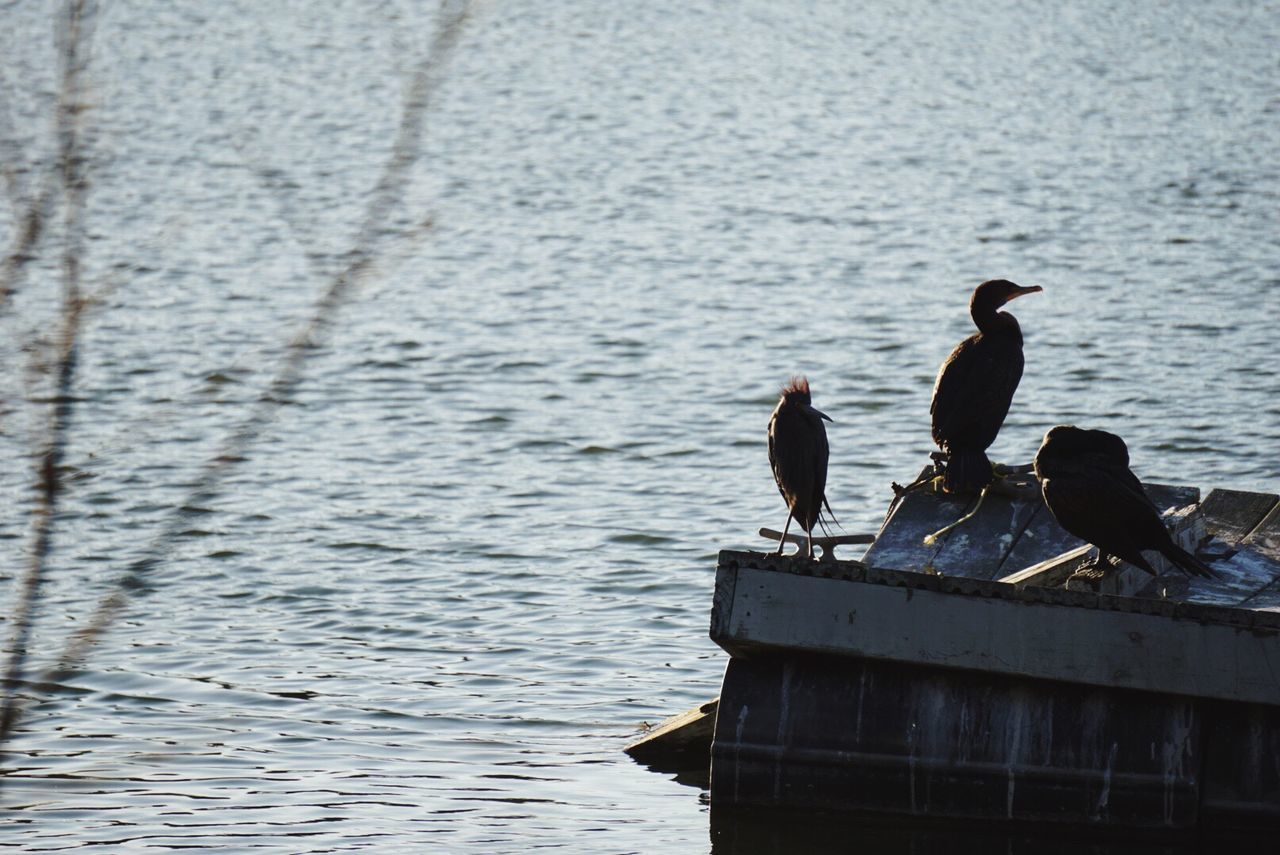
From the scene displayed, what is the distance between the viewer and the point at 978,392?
22.8 feet

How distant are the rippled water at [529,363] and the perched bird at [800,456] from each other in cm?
Answer: 123

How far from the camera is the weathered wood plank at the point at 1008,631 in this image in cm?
531

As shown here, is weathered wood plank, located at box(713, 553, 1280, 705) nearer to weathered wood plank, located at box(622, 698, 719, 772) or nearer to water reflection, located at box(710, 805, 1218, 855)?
water reflection, located at box(710, 805, 1218, 855)

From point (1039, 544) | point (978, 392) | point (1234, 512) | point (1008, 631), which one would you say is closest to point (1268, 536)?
point (1234, 512)

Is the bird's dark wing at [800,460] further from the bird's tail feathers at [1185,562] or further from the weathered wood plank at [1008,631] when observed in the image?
the bird's tail feathers at [1185,562]

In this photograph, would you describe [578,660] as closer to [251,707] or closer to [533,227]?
[251,707]

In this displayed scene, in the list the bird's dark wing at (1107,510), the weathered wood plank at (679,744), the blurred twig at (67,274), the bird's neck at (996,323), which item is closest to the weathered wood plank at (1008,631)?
the bird's dark wing at (1107,510)

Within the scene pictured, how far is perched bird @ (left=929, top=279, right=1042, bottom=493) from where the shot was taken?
6.85 m

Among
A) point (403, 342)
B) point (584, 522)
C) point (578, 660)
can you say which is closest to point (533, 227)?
point (403, 342)

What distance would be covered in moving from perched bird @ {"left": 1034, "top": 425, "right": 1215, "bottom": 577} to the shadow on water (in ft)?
2.93

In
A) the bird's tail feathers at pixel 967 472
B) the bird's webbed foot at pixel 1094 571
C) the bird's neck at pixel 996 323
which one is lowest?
the bird's webbed foot at pixel 1094 571

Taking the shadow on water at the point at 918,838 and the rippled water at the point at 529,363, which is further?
the rippled water at the point at 529,363

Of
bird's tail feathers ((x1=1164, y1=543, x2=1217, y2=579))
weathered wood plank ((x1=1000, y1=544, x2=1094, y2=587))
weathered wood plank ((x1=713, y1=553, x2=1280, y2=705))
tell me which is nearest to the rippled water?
weathered wood plank ((x1=713, y1=553, x2=1280, y2=705))

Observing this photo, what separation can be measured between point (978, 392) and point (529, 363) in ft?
26.1
